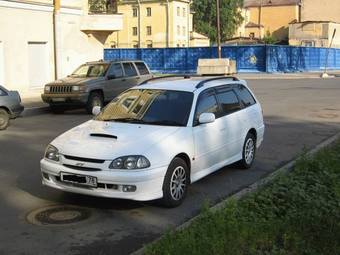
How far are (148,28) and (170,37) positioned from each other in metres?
4.73

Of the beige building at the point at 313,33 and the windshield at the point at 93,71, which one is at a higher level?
the beige building at the point at 313,33

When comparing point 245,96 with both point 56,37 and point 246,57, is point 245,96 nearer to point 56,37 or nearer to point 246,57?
point 56,37

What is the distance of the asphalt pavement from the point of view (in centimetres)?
552

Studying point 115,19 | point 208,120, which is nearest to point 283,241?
point 208,120

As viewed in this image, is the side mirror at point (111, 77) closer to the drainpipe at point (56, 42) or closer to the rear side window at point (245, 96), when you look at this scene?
the drainpipe at point (56, 42)

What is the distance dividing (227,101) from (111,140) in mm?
2456

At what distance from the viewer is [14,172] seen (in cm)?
884

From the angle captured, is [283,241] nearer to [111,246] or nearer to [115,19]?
[111,246]

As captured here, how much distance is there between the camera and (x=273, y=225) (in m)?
5.43

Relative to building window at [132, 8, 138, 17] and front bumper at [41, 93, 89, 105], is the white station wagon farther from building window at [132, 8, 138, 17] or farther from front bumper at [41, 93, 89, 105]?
building window at [132, 8, 138, 17]

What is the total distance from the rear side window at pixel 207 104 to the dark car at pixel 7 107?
7887 millimetres

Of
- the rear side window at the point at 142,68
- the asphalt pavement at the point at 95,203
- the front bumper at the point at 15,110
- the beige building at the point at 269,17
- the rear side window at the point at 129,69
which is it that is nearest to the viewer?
the asphalt pavement at the point at 95,203

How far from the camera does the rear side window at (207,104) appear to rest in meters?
7.58

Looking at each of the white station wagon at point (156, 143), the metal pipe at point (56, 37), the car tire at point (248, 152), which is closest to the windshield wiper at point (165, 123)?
the white station wagon at point (156, 143)
